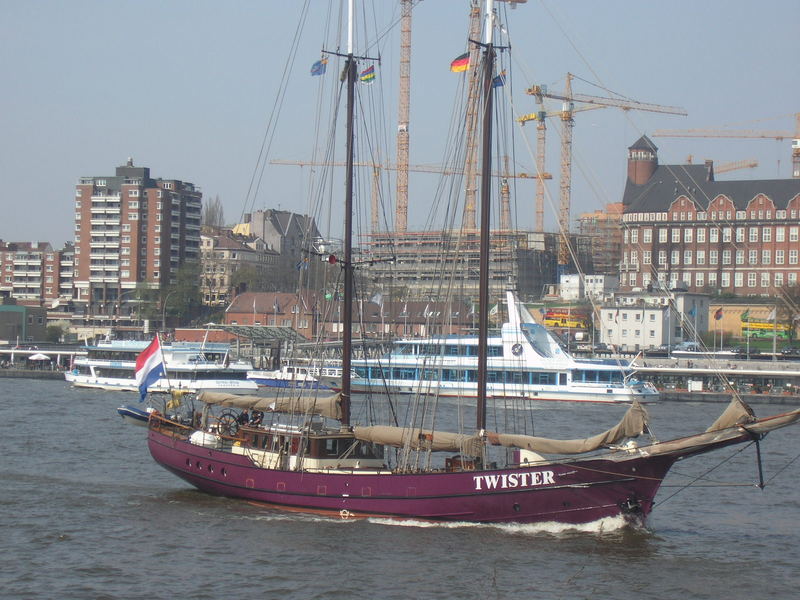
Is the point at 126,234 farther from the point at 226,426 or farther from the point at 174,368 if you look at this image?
the point at 226,426

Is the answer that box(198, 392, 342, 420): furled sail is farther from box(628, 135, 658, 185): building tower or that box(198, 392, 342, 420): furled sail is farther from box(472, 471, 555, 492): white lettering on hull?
box(628, 135, 658, 185): building tower

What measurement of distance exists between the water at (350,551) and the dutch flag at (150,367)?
11.2 feet

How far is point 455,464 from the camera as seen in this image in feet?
99.9

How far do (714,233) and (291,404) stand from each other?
392 ft

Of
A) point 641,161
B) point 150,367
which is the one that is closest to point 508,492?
point 150,367

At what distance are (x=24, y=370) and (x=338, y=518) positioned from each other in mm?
88179

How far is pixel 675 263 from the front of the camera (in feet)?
493

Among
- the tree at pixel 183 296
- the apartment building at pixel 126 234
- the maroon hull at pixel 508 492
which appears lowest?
the maroon hull at pixel 508 492

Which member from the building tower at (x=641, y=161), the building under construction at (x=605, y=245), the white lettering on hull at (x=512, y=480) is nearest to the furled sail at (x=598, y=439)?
the white lettering on hull at (x=512, y=480)

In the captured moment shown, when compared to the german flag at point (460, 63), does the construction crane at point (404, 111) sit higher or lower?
higher

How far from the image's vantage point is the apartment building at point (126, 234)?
480 feet

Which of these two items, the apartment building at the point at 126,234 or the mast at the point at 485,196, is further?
the apartment building at the point at 126,234

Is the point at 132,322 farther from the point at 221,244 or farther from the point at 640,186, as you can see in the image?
the point at 640,186

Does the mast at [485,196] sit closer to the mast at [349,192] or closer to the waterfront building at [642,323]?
the mast at [349,192]
